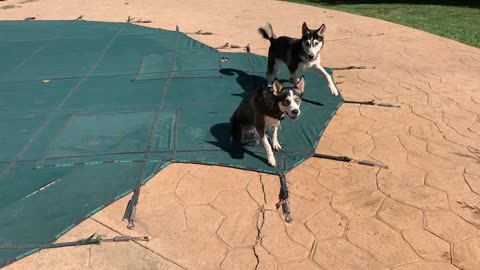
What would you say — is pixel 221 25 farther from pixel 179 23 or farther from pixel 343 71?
pixel 343 71

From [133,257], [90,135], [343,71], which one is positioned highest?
[343,71]

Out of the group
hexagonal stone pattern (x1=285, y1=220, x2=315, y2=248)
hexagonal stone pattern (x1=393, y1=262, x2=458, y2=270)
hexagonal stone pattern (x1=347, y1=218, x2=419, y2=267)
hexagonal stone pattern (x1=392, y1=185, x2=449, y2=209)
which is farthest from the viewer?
hexagonal stone pattern (x1=392, y1=185, x2=449, y2=209)

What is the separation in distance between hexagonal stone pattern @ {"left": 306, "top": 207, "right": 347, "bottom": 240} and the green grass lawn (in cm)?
1021

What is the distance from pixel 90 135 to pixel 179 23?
8.84m

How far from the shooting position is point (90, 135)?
687cm

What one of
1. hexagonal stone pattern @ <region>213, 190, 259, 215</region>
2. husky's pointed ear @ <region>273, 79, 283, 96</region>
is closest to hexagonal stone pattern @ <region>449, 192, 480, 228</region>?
hexagonal stone pattern @ <region>213, 190, 259, 215</region>

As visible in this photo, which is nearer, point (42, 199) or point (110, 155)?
point (42, 199)

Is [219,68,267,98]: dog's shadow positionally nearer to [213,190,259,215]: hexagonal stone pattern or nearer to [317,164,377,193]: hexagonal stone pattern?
[317,164,377,193]: hexagonal stone pattern

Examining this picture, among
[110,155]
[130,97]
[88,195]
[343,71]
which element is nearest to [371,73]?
[343,71]

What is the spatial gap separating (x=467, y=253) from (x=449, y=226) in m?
0.47

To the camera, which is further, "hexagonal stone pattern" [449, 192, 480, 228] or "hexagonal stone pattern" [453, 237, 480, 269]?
"hexagonal stone pattern" [449, 192, 480, 228]

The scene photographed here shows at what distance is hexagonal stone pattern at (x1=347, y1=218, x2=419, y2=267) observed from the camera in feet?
14.5

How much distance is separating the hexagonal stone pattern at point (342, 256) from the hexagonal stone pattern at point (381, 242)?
3.8 inches

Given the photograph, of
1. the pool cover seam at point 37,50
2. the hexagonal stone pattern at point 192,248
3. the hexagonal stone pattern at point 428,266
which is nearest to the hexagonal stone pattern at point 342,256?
the hexagonal stone pattern at point 428,266
